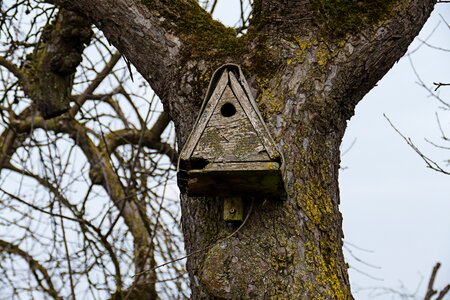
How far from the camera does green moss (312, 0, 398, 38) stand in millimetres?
2607

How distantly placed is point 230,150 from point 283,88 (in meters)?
0.34

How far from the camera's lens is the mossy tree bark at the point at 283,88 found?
227 cm

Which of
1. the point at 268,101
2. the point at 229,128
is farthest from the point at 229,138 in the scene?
the point at 268,101

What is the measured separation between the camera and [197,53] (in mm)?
2639

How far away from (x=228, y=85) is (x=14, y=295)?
11.0 feet

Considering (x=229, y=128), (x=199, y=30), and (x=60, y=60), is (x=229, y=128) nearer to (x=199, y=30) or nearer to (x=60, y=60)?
(x=199, y=30)

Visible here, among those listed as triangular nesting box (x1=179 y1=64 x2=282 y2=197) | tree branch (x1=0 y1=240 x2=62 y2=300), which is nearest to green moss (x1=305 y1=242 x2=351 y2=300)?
triangular nesting box (x1=179 y1=64 x2=282 y2=197)

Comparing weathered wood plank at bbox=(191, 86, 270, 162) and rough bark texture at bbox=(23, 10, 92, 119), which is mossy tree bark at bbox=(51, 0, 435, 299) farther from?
rough bark texture at bbox=(23, 10, 92, 119)

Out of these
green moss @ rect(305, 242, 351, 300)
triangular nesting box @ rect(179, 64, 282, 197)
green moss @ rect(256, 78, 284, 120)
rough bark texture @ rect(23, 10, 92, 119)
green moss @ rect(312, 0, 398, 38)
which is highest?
rough bark texture @ rect(23, 10, 92, 119)

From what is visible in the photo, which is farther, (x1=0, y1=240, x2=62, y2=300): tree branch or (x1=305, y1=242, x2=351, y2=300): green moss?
(x1=0, y1=240, x2=62, y2=300): tree branch

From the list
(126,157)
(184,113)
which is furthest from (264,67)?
(126,157)

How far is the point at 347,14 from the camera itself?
263cm

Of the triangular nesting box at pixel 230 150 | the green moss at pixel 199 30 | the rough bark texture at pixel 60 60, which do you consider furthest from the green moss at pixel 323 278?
the rough bark texture at pixel 60 60

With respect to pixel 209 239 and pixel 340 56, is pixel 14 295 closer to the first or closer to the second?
pixel 209 239
